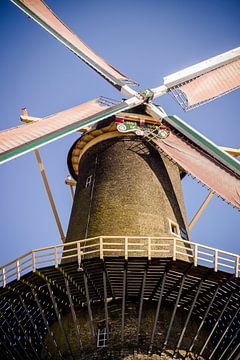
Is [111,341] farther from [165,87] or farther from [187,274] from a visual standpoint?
[165,87]

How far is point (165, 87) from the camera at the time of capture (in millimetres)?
21531

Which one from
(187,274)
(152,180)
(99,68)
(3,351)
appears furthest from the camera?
(99,68)

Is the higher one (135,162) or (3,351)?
(135,162)

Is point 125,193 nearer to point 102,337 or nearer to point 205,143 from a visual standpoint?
point 205,143

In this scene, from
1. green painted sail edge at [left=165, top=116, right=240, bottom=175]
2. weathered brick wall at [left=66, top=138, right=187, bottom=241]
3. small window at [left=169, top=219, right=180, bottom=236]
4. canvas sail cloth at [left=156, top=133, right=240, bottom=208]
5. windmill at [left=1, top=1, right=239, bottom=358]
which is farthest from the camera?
green painted sail edge at [left=165, top=116, right=240, bottom=175]

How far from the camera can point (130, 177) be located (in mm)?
18406

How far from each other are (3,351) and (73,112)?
292 inches

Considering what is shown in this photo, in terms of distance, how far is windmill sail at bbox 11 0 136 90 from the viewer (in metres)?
20.3

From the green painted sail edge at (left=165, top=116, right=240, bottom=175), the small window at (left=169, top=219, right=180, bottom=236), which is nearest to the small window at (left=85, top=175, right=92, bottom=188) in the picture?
the small window at (left=169, top=219, right=180, bottom=236)

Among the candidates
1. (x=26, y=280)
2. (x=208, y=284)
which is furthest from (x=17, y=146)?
(x=208, y=284)

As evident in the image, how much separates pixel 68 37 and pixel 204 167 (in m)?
6.63

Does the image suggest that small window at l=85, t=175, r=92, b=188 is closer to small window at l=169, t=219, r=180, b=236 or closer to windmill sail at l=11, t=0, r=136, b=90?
small window at l=169, t=219, r=180, b=236

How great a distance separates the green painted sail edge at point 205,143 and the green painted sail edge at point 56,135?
1777mm

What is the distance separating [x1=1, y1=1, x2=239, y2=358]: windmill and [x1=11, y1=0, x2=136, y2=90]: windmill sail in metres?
0.04
